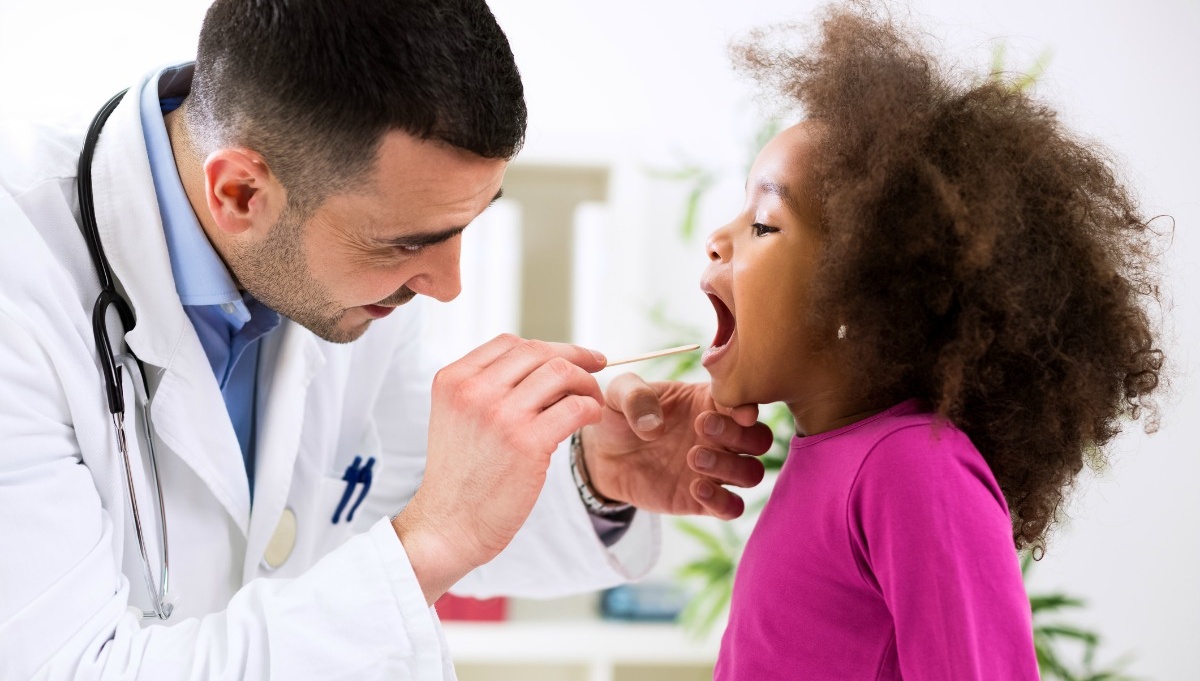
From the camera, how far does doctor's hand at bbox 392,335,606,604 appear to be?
98cm

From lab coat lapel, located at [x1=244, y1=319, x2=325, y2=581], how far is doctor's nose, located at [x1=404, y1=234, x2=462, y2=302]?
0.70 feet

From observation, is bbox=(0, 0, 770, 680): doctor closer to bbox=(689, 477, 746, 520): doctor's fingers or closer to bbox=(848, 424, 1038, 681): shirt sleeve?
bbox=(689, 477, 746, 520): doctor's fingers

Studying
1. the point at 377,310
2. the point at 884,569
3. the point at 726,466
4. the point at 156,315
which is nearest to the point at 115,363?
the point at 156,315

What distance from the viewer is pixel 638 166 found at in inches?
82.4

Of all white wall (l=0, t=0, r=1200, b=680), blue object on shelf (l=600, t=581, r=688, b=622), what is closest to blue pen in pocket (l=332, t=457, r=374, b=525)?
blue object on shelf (l=600, t=581, r=688, b=622)

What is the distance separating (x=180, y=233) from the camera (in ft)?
3.84

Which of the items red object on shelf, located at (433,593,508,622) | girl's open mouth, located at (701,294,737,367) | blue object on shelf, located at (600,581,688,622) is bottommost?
red object on shelf, located at (433,593,508,622)

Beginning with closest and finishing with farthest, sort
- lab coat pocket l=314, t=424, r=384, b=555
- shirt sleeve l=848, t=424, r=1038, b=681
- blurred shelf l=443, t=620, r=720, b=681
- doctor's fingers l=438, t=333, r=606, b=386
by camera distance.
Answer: shirt sleeve l=848, t=424, r=1038, b=681 → doctor's fingers l=438, t=333, r=606, b=386 → lab coat pocket l=314, t=424, r=384, b=555 → blurred shelf l=443, t=620, r=720, b=681

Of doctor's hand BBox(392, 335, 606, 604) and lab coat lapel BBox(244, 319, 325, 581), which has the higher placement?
doctor's hand BBox(392, 335, 606, 604)

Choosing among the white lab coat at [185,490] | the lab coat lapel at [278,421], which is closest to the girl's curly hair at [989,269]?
the white lab coat at [185,490]

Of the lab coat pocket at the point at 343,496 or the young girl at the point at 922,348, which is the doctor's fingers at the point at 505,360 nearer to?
the young girl at the point at 922,348

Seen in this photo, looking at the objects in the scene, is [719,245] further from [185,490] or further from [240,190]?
[185,490]

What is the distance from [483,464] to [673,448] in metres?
0.34

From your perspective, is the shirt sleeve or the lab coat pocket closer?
the shirt sleeve
